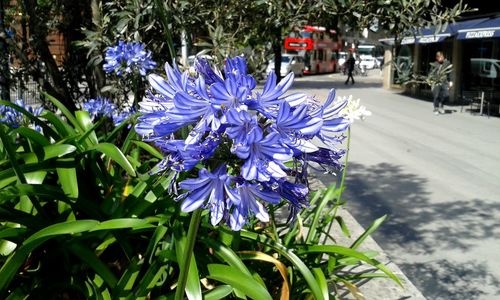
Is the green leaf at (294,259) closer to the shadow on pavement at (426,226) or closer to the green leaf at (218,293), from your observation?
the green leaf at (218,293)

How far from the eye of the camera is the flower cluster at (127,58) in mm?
3471

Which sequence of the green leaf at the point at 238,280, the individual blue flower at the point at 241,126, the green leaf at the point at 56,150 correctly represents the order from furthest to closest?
the green leaf at the point at 56,150, the green leaf at the point at 238,280, the individual blue flower at the point at 241,126

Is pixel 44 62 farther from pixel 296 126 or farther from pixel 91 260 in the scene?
pixel 296 126

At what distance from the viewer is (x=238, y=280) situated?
82.3 inches

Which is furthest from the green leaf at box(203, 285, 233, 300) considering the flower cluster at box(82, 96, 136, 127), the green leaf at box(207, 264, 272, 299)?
the flower cluster at box(82, 96, 136, 127)

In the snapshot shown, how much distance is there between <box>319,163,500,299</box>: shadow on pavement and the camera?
13.6ft

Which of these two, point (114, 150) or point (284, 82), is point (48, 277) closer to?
point (114, 150)

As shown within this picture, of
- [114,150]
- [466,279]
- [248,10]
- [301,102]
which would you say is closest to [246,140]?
[301,102]

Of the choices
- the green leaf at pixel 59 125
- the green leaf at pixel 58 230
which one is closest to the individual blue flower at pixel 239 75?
the green leaf at pixel 58 230

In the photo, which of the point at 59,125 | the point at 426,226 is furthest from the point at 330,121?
the point at 426,226

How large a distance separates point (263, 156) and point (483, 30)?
54.0 ft

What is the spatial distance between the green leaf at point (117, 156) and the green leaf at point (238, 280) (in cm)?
57

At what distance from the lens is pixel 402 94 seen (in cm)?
2253

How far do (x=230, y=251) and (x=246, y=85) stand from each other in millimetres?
1273
